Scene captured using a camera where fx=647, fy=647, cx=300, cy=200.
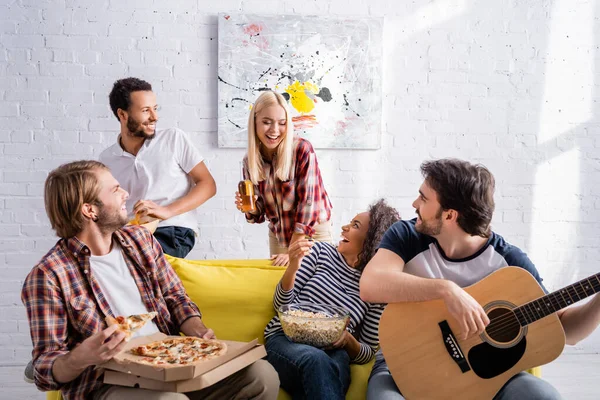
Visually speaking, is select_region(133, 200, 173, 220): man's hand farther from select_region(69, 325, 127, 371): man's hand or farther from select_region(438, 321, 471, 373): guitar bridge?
select_region(438, 321, 471, 373): guitar bridge

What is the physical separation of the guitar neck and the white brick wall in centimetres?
223

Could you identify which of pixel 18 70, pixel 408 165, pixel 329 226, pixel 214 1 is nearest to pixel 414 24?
pixel 408 165

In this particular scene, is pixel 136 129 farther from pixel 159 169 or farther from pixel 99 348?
pixel 99 348

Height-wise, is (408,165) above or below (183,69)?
below

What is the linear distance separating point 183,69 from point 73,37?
0.69 m

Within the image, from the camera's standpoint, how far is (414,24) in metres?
4.18

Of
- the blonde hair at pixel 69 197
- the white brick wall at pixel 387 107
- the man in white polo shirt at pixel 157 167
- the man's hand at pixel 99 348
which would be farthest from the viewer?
the white brick wall at pixel 387 107

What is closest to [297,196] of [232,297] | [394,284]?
[232,297]

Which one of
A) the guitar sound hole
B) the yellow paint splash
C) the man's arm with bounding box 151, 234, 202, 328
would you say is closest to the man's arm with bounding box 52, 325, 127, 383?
the man's arm with bounding box 151, 234, 202, 328

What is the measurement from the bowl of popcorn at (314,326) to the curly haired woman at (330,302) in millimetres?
32

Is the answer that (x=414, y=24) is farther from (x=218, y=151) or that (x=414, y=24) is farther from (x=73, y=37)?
(x=73, y=37)

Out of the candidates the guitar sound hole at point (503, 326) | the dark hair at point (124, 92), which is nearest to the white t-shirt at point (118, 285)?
the guitar sound hole at point (503, 326)

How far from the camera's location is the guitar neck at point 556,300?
5.94ft

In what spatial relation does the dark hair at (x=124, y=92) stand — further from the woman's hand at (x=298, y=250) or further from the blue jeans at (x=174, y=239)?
the woman's hand at (x=298, y=250)
